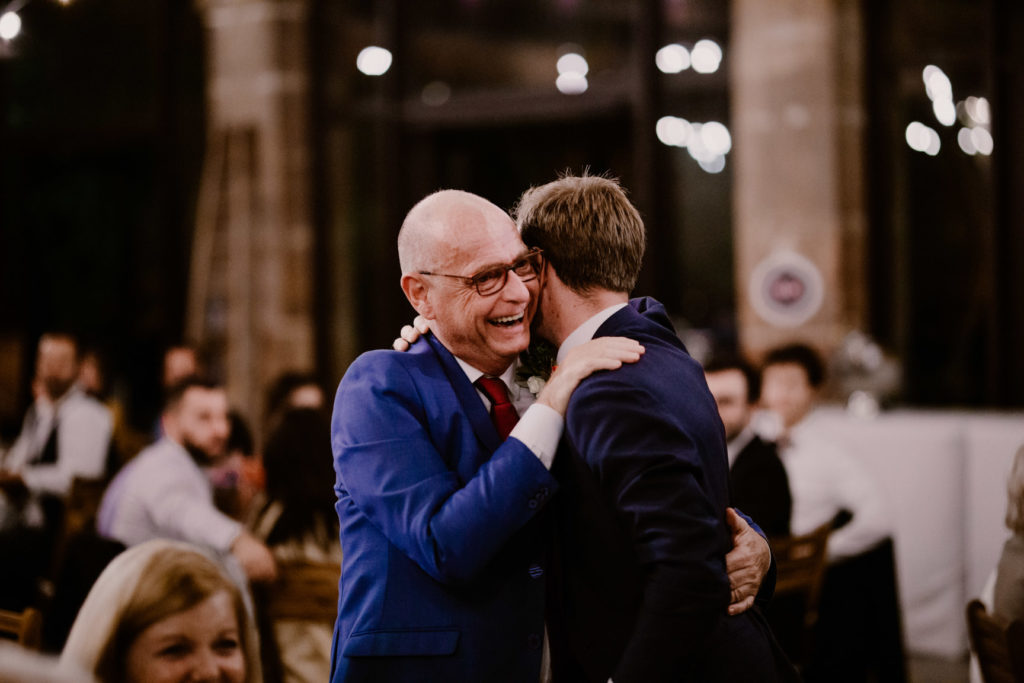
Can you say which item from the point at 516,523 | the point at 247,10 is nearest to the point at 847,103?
the point at 247,10

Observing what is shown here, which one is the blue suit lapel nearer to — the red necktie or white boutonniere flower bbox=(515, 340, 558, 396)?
the red necktie

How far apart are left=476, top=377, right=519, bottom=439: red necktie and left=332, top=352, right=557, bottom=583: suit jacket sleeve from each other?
0.09m

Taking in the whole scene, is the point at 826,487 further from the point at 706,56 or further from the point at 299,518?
the point at 706,56

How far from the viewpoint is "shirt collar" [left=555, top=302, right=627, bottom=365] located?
6.55 ft

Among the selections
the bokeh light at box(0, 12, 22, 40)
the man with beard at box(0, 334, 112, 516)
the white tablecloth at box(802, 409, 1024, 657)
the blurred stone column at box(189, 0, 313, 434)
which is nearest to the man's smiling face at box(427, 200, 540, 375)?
the bokeh light at box(0, 12, 22, 40)

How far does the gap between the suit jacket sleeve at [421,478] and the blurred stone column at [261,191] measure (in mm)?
5703

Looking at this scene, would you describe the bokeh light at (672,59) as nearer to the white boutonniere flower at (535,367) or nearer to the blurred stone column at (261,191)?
the blurred stone column at (261,191)

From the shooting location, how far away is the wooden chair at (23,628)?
281 cm

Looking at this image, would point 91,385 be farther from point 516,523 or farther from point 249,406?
point 516,523

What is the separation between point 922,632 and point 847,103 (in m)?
2.90

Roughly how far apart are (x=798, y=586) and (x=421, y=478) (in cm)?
231

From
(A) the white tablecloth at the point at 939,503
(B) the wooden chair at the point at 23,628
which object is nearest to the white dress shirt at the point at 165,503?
(B) the wooden chair at the point at 23,628

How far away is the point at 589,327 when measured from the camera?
79.0 inches

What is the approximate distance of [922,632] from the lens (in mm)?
5312
